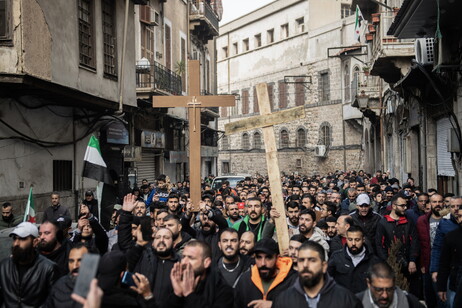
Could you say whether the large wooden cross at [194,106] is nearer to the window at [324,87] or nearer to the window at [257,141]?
the window at [324,87]

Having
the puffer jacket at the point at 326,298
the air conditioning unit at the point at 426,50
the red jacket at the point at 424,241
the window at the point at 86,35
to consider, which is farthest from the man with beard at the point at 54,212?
the air conditioning unit at the point at 426,50

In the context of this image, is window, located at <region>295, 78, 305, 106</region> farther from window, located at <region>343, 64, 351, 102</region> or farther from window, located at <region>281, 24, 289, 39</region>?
window, located at <region>343, 64, 351, 102</region>

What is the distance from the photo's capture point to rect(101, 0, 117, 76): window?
618 inches

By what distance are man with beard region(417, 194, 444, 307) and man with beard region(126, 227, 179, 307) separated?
13.6 ft

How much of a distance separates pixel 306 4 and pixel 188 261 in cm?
3997

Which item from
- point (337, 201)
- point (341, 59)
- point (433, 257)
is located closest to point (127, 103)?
point (337, 201)

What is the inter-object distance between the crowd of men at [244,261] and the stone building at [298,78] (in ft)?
85.2

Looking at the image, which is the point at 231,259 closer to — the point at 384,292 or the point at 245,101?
the point at 384,292

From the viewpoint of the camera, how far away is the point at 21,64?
35.9ft

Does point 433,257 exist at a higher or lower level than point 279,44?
lower

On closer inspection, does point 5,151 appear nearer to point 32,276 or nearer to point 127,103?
point 127,103

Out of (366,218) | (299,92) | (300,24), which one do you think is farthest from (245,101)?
(366,218)

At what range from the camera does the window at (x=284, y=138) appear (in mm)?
45438

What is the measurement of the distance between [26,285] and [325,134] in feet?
120
